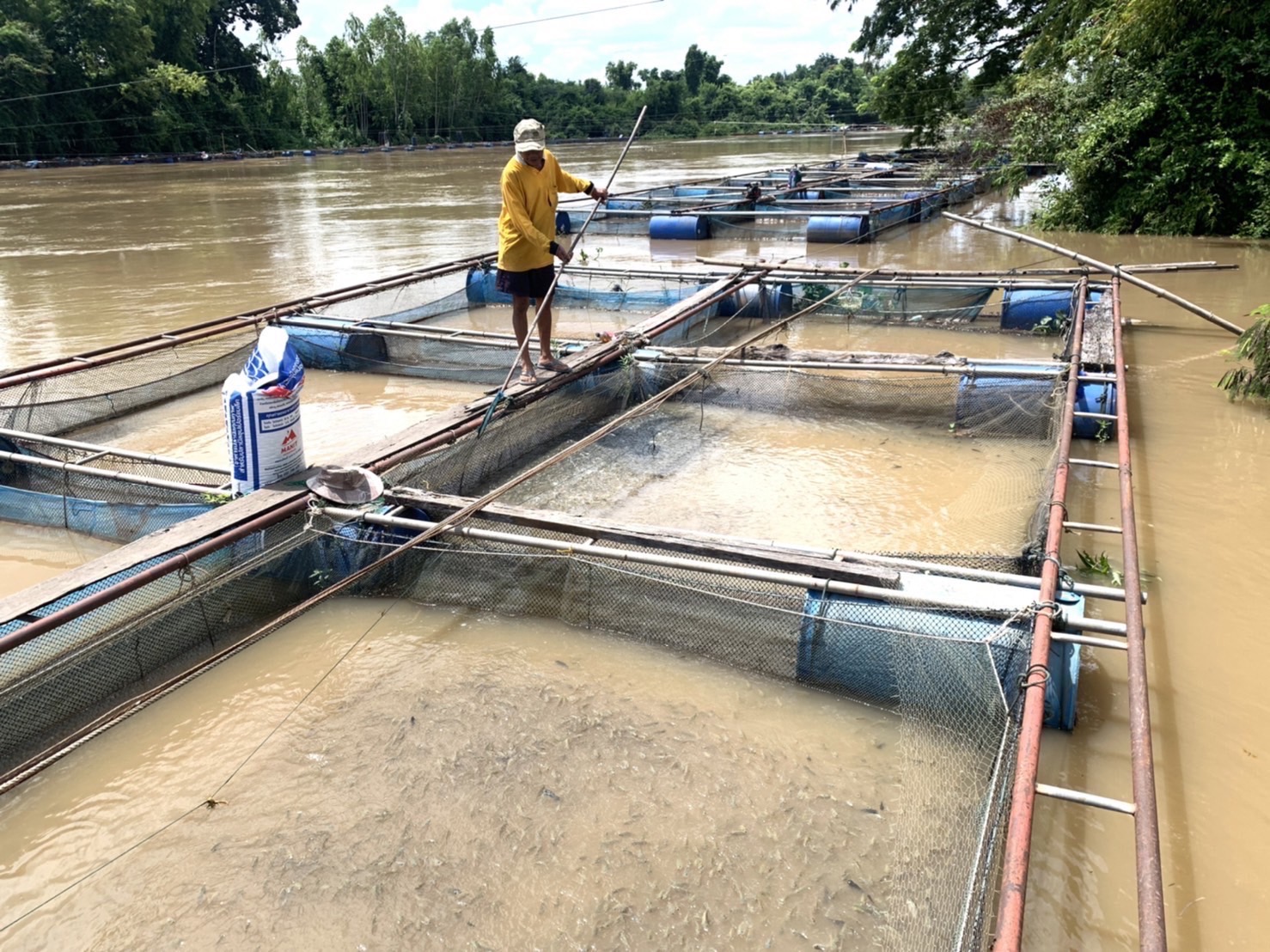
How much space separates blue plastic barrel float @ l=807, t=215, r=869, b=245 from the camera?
12820mm

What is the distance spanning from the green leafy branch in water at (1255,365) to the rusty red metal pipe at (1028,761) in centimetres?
297

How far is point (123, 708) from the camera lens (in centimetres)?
285

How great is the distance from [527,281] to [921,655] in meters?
3.39

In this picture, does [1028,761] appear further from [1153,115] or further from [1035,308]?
[1153,115]

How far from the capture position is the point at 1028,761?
206cm

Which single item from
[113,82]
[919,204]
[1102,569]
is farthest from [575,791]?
[113,82]

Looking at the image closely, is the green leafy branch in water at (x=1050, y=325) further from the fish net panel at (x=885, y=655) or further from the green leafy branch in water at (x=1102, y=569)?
the fish net panel at (x=885, y=655)

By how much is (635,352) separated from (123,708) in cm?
375

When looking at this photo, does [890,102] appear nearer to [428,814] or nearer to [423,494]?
[423,494]

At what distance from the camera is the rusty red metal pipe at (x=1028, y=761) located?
1.68m

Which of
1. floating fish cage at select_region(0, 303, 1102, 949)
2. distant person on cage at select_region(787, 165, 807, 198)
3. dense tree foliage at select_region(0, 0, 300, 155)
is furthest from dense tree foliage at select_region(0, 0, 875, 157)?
floating fish cage at select_region(0, 303, 1102, 949)

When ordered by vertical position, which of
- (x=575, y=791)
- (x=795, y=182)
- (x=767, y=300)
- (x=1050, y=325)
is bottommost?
(x=575, y=791)

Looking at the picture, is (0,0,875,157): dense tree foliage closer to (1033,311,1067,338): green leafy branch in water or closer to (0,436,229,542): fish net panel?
(1033,311,1067,338): green leafy branch in water

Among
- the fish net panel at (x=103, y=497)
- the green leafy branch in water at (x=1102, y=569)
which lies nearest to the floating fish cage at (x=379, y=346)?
the fish net panel at (x=103, y=497)
